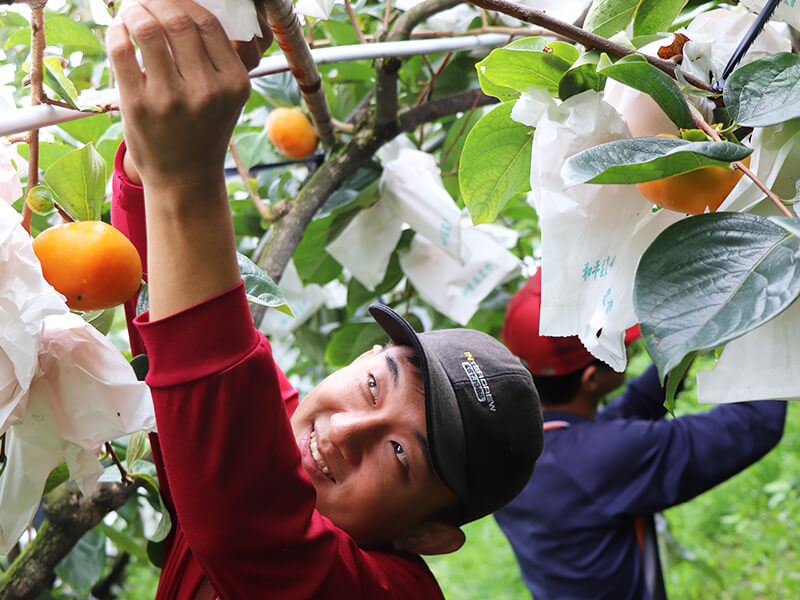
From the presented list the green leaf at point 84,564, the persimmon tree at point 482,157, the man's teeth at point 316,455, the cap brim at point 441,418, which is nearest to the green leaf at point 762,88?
the persimmon tree at point 482,157

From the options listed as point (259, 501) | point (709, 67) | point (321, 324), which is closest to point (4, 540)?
point (259, 501)

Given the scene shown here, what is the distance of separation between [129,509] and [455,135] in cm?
82

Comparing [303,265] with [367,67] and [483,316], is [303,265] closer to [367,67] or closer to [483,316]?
[367,67]

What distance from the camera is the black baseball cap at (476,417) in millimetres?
792

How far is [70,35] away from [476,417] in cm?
92

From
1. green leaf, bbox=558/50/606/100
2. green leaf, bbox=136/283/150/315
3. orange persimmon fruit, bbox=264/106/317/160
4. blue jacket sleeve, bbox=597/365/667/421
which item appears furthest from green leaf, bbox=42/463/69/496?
blue jacket sleeve, bbox=597/365/667/421

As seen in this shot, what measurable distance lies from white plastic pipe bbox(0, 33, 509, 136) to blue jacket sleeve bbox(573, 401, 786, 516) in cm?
96

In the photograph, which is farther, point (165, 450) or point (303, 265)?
point (303, 265)

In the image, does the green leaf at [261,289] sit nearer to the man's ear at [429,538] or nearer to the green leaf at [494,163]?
the green leaf at [494,163]

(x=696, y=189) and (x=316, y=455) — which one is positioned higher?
(x=696, y=189)

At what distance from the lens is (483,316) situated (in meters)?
1.75

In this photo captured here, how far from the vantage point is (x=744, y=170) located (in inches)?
18.0

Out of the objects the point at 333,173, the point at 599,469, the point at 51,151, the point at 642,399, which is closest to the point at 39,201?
the point at 51,151

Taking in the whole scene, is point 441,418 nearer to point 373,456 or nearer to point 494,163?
point 373,456
